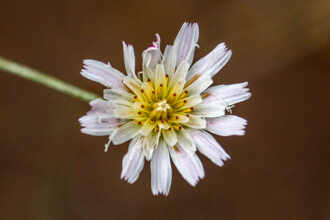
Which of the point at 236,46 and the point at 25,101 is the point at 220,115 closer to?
the point at 236,46

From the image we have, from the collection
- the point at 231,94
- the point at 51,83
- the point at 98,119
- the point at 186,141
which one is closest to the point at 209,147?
the point at 186,141

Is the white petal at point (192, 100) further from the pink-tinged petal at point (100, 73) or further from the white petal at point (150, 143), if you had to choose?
the pink-tinged petal at point (100, 73)

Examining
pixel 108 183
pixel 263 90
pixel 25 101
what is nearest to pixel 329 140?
pixel 263 90

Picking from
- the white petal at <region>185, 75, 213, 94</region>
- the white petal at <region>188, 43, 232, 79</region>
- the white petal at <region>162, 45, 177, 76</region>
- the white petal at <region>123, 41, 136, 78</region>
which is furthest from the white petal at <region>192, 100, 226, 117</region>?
the white petal at <region>123, 41, 136, 78</region>

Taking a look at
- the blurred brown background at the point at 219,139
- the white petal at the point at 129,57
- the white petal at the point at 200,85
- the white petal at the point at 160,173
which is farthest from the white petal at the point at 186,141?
the blurred brown background at the point at 219,139

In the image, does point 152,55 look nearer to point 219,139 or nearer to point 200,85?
point 200,85
